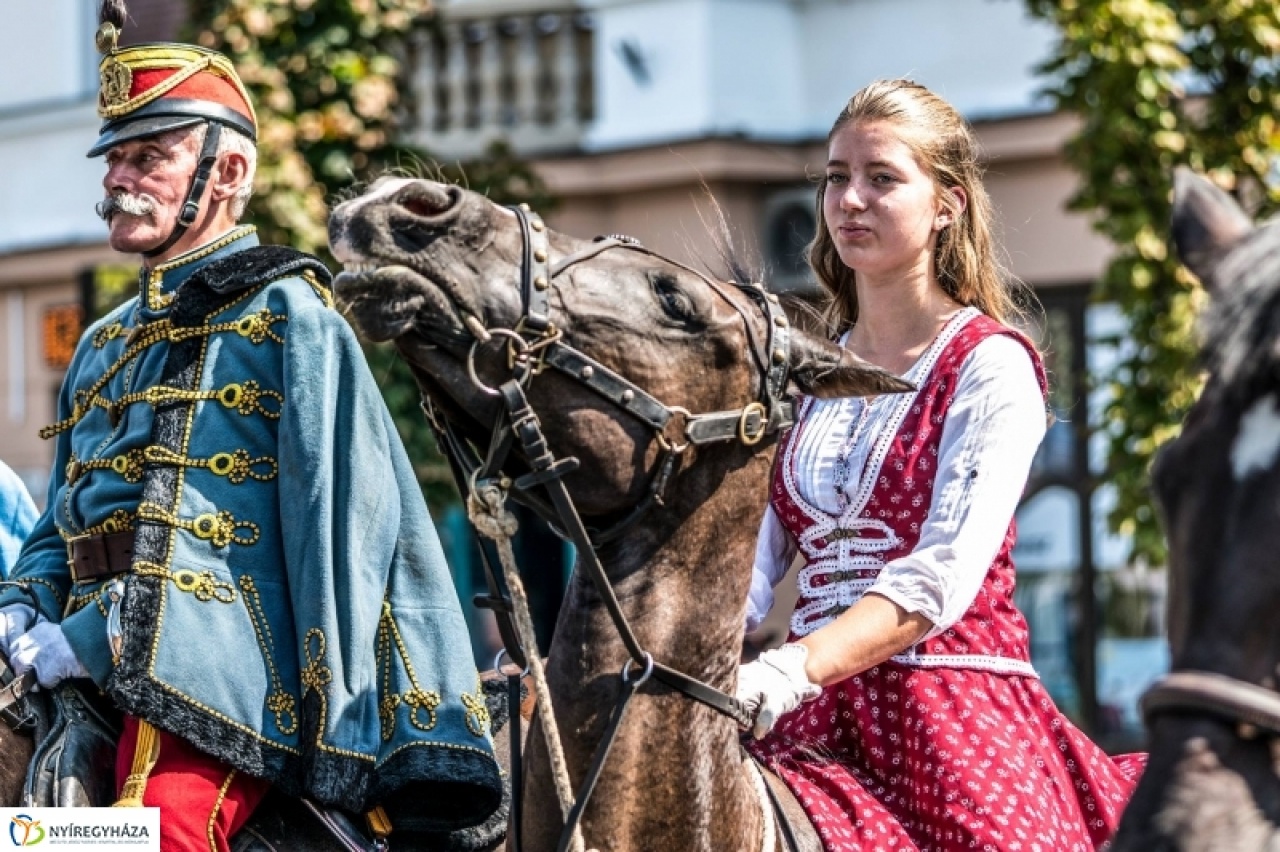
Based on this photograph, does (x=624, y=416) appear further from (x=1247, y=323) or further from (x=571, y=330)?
(x=1247, y=323)

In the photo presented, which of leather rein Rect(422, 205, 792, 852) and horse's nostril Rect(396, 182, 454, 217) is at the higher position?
horse's nostril Rect(396, 182, 454, 217)

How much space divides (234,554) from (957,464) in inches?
51.5

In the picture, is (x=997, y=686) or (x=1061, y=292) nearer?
(x=997, y=686)

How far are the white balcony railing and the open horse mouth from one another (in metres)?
9.04

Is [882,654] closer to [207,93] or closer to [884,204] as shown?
[884,204]

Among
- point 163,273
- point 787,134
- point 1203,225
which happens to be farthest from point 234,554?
point 787,134

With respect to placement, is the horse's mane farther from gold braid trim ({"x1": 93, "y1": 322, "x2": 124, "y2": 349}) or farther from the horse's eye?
gold braid trim ({"x1": 93, "y1": 322, "x2": 124, "y2": 349})

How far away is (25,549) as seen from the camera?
13.5 ft

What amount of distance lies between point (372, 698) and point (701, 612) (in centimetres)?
82

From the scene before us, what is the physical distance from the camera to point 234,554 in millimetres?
3654

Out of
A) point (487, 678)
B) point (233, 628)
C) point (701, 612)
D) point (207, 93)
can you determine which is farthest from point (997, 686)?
point (207, 93)

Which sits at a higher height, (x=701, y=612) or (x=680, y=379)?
(x=680, y=379)

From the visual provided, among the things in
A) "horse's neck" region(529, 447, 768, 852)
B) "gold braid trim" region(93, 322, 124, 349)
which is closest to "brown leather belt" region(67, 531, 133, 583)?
"gold braid trim" region(93, 322, 124, 349)

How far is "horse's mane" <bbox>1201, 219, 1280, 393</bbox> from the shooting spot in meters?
2.07
